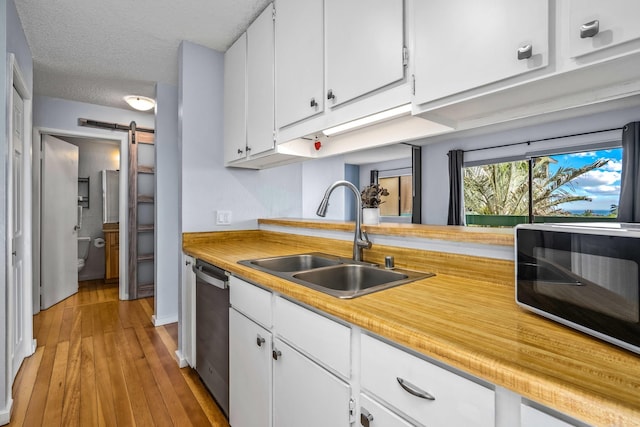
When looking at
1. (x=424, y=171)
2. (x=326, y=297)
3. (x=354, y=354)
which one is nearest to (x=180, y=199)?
(x=326, y=297)

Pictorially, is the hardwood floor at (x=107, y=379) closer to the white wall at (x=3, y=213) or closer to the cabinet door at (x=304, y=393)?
the white wall at (x=3, y=213)

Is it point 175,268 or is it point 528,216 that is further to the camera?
point 528,216

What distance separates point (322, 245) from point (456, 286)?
980 millimetres

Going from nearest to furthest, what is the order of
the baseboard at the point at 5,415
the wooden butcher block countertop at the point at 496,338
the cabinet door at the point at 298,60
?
1. the wooden butcher block countertop at the point at 496,338
2. the cabinet door at the point at 298,60
3. the baseboard at the point at 5,415

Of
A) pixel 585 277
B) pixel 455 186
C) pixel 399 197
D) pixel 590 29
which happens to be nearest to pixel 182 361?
pixel 585 277

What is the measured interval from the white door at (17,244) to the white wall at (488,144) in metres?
4.59

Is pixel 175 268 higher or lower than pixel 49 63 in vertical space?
lower

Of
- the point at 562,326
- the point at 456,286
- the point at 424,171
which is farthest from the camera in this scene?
the point at 424,171

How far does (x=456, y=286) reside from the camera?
108 cm

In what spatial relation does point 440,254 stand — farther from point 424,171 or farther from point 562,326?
point 424,171

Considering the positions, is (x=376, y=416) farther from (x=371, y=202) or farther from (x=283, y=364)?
(x=371, y=202)

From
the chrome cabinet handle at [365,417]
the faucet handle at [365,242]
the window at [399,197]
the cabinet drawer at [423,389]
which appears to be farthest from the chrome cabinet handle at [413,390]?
the window at [399,197]

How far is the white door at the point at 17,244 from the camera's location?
82.0 inches

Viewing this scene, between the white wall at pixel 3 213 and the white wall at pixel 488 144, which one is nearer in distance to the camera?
the white wall at pixel 3 213
